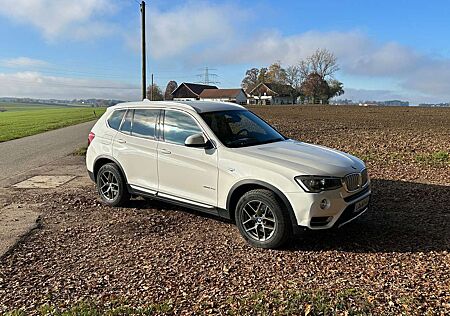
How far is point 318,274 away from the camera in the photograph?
418cm

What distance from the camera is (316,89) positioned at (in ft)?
351

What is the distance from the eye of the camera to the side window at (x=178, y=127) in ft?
18.9

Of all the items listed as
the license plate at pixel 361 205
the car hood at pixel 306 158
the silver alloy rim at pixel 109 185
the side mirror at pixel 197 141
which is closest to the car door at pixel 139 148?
the silver alloy rim at pixel 109 185

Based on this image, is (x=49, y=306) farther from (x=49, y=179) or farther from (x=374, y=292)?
(x=49, y=179)

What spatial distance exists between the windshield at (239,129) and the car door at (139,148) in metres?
0.89

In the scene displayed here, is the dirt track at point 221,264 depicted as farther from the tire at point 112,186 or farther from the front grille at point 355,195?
the front grille at point 355,195

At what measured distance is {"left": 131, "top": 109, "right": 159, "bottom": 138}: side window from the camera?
6191 mm

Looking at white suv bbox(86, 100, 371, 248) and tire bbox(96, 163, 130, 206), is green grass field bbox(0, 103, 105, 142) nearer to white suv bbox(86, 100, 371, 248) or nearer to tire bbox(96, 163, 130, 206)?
tire bbox(96, 163, 130, 206)

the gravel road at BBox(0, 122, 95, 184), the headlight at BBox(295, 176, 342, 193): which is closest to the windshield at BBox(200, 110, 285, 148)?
the headlight at BBox(295, 176, 342, 193)

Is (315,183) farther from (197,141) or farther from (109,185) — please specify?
(109,185)

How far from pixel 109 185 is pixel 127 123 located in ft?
3.51

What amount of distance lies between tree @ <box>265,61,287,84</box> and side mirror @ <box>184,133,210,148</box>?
4598 inches

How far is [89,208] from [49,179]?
10.0ft

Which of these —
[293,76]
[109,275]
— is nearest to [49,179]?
[109,275]
